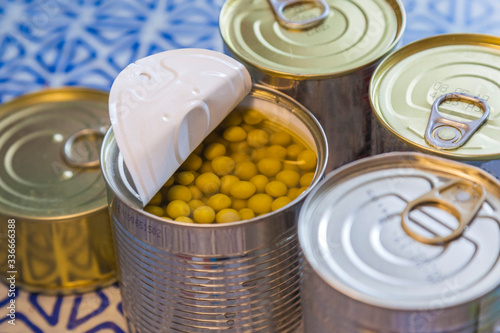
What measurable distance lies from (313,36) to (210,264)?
0.45 meters

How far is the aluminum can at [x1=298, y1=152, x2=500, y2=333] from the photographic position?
65 cm

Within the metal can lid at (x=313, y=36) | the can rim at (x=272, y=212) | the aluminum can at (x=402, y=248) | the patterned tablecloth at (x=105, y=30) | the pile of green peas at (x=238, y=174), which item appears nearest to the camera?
the aluminum can at (x=402, y=248)

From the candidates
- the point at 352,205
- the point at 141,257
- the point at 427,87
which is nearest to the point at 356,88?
the point at 427,87

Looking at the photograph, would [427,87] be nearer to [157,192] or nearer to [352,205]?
[352,205]

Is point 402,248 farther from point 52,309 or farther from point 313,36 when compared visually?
point 52,309

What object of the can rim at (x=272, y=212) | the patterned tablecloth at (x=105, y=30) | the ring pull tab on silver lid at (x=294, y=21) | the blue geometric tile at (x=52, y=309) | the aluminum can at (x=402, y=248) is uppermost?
the ring pull tab on silver lid at (x=294, y=21)

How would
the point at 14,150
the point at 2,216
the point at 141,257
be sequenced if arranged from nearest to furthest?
the point at 141,257 → the point at 2,216 → the point at 14,150

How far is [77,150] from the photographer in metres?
1.25

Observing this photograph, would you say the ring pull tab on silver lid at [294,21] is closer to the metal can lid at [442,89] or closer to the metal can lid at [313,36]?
the metal can lid at [313,36]

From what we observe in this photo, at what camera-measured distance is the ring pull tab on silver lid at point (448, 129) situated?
2.84 ft

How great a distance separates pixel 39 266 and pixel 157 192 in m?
0.36

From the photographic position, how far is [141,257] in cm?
87

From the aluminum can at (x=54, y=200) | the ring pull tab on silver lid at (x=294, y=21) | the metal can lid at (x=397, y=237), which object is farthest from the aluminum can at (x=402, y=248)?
the aluminum can at (x=54, y=200)

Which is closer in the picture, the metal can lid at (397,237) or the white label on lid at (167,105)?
the metal can lid at (397,237)
